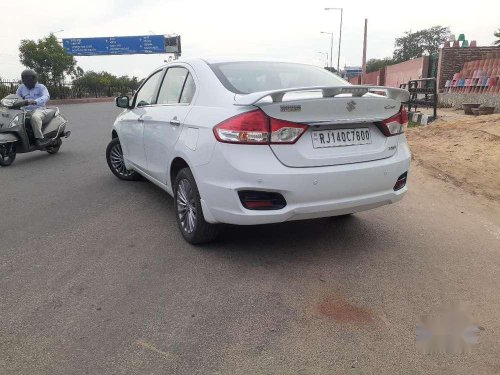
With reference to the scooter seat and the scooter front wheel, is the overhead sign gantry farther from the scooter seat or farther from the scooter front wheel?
the scooter front wheel

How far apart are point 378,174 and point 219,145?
126 cm

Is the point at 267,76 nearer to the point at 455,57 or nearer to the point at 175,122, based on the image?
the point at 175,122

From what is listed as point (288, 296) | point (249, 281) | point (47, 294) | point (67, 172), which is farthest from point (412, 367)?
point (67, 172)

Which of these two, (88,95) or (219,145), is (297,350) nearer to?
(219,145)

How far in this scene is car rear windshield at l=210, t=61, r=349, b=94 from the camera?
12.1ft

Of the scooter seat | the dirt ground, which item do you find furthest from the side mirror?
the dirt ground

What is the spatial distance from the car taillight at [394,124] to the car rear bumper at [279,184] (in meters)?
0.29

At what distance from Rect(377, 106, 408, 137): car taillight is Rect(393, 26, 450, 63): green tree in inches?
3591

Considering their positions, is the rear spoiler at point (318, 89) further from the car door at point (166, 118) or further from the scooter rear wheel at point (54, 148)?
the scooter rear wheel at point (54, 148)

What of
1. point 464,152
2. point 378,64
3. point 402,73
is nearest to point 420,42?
point 378,64

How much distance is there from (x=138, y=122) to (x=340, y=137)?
2.59 m

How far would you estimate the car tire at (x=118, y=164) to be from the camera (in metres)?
6.37

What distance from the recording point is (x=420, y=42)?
289 feet

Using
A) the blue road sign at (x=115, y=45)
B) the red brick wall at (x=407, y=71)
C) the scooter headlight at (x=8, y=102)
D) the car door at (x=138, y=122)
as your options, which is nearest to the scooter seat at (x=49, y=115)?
the scooter headlight at (x=8, y=102)
